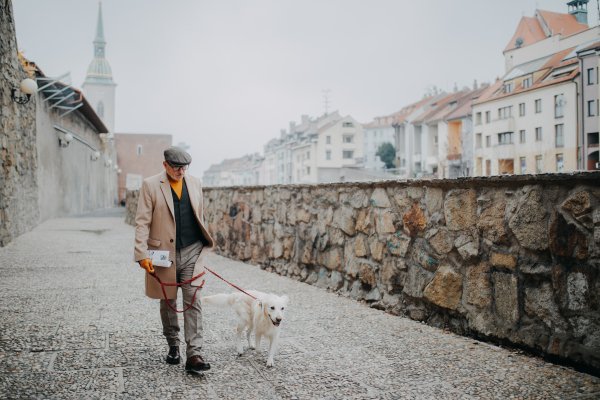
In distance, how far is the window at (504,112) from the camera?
42966 mm

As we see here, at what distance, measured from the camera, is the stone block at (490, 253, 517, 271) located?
3725 millimetres

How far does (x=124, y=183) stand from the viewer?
218 ft

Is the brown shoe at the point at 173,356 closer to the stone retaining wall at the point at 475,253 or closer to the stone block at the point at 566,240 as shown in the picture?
the stone retaining wall at the point at 475,253

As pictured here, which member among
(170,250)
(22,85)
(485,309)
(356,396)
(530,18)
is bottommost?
(356,396)

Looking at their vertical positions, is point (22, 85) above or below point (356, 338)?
above

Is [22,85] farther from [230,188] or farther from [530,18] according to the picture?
[530,18]

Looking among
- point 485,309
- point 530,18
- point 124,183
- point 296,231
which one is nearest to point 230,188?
point 296,231

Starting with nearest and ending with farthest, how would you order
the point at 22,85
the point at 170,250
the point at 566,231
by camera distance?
the point at 566,231
the point at 170,250
the point at 22,85

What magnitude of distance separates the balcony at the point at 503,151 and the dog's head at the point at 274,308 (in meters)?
43.7

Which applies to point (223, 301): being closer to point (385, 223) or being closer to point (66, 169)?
point (385, 223)

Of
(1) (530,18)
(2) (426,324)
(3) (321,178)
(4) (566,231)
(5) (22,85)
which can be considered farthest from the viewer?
(3) (321,178)

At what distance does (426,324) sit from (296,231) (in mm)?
2984

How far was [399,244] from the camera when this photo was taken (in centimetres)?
497

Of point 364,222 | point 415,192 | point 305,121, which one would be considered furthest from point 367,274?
point 305,121
